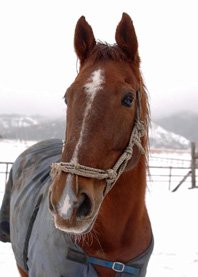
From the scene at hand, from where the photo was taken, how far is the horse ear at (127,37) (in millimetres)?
2213

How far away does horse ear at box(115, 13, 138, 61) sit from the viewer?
7.26 ft

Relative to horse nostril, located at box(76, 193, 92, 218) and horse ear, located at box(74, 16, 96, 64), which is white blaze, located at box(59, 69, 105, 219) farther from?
horse ear, located at box(74, 16, 96, 64)

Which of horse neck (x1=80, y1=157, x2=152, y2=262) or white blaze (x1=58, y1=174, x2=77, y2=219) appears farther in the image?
horse neck (x1=80, y1=157, x2=152, y2=262)

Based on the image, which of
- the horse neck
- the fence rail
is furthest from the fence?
the horse neck

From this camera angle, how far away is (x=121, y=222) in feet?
7.48

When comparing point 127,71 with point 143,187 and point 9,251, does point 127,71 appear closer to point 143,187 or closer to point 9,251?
point 143,187

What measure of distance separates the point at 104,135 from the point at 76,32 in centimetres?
82

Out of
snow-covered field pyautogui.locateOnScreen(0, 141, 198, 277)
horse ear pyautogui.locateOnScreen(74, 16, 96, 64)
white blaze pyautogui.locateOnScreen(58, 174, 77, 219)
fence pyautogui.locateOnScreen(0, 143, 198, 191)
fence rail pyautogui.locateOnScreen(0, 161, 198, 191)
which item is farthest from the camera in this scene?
fence pyautogui.locateOnScreen(0, 143, 198, 191)

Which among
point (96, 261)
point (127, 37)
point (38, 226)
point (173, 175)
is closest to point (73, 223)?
point (96, 261)

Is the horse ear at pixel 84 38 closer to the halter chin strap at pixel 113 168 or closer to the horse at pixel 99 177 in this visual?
the horse at pixel 99 177

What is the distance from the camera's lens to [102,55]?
2193 millimetres

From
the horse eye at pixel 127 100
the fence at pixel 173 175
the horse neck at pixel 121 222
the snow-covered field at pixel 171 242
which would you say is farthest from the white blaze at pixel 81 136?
the fence at pixel 173 175

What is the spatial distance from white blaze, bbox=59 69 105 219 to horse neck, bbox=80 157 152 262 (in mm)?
562

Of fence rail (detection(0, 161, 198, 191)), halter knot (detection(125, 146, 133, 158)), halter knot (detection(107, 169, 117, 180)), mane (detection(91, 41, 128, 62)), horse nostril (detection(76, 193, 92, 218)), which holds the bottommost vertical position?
fence rail (detection(0, 161, 198, 191))
